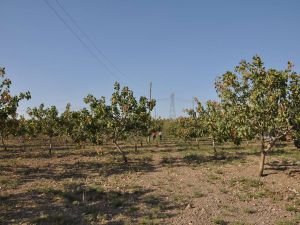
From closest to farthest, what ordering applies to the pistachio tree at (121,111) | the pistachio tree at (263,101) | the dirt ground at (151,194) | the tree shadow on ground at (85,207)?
the tree shadow on ground at (85,207) → the dirt ground at (151,194) → the pistachio tree at (263,101) → the pistachio tree at (121,111)

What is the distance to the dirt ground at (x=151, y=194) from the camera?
14859 millimetres

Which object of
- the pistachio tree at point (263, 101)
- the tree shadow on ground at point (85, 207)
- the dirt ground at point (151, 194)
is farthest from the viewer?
the pistachio tree at point (263, 101)

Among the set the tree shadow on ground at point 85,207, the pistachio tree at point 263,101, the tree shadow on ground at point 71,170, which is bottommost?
the tree shadow on ground at point 85,207

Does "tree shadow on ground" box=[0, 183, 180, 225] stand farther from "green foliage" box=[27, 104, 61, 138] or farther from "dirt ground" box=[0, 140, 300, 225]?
"green foliage" box=[27, 104, 61, 138]

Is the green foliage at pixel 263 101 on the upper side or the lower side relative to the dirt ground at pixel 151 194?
upper

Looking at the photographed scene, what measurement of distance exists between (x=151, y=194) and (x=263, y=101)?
947 cm

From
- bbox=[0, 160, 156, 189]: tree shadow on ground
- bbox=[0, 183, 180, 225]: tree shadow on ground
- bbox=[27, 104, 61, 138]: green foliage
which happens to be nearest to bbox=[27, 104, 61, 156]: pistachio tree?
bbox=[27, 104, 61, 138]: green foliage

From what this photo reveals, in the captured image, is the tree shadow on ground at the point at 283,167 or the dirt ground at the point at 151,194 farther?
the tree shadow on ground at the point at 283,167

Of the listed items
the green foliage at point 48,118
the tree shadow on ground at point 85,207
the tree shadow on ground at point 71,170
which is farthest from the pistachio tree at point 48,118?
the tree shadow on ground at point 85,207

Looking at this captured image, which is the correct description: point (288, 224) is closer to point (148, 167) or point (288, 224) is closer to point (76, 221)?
point (76, 221)

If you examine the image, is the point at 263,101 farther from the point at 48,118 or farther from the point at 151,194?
the point at 48,118

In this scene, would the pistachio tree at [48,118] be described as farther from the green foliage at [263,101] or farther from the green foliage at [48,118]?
the green foliage at [263,101]

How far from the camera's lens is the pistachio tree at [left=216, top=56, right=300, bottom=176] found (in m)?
20.9

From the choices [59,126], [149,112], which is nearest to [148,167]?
[149,112]
